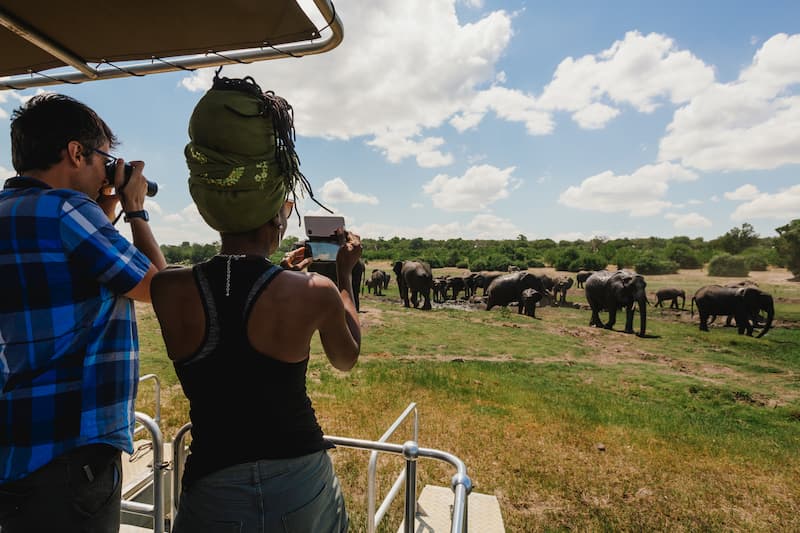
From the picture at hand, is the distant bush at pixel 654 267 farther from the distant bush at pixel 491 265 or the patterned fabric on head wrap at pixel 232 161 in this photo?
the patterned fabric on head wrap at pixel 232 161

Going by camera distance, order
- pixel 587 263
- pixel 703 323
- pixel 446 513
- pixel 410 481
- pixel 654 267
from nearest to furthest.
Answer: pixel 410 481 < pixel 446 513 < pixel 703 323 < pixel 654 267 < pixel 587 263

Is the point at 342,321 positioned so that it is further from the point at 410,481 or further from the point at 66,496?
the point at 410,481

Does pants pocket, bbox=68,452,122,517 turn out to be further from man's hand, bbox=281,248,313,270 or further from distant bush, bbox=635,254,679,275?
distant bush, bbox=635,254,679,275

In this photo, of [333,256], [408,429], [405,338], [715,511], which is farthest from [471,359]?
[333,256]

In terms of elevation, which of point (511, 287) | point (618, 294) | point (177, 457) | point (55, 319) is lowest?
point (511, 287)

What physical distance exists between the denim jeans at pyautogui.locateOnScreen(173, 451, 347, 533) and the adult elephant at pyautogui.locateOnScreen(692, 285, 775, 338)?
2374 centimetres

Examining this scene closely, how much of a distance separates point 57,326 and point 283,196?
810mm

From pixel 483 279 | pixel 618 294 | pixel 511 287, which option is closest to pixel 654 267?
pixel 483 279

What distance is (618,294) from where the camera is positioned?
68.0 feet

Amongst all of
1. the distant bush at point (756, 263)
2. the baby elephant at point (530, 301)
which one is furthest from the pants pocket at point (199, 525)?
the distant bush at point (756, 263)

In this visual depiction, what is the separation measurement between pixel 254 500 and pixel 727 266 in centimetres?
5769

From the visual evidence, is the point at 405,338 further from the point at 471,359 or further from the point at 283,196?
the point at 283,196

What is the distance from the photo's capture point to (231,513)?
1.22 meters

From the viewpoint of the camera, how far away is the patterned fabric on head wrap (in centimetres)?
134
